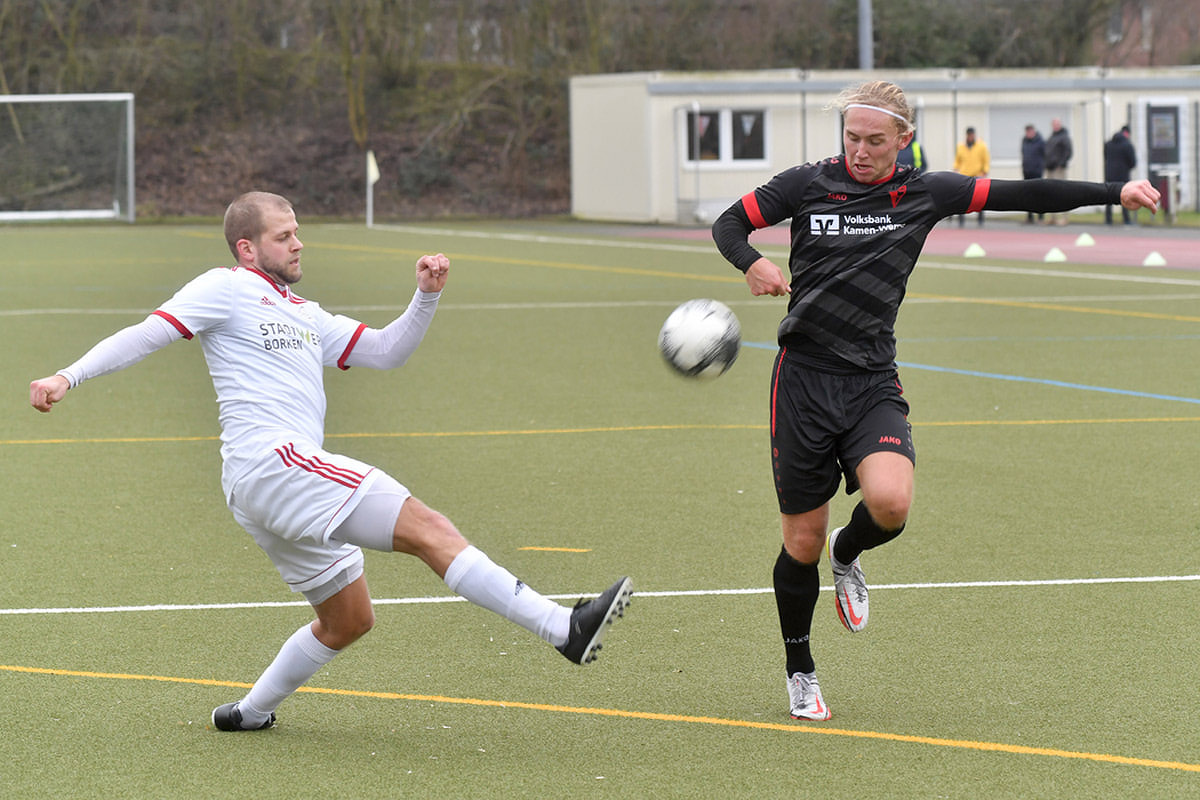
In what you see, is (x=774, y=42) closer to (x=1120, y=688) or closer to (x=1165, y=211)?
(x=1165, y=211)

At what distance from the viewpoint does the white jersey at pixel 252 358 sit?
5.07 m

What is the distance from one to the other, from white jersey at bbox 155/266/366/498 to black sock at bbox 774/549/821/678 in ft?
5.21

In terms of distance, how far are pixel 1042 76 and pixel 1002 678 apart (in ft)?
122

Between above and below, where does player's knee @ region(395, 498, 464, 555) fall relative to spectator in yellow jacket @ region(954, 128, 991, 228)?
below

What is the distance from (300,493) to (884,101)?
221cm

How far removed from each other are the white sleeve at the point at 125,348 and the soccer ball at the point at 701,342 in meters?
1.81

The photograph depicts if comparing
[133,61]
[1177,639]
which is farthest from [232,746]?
[133,61]

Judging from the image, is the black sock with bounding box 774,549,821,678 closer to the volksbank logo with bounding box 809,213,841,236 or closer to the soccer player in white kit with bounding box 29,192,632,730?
the soccer player in white kit with bounding box 29,192,632,730

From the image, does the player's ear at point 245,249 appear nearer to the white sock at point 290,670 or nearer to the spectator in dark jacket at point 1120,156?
the white sock at point 290,670

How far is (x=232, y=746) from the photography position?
5.30m

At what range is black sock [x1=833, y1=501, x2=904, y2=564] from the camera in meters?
5.55

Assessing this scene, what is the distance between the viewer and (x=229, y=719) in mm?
5441

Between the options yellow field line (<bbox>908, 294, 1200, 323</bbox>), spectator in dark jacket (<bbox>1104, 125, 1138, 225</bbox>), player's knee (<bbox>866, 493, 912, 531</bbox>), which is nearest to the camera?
player's knee (<bbox>866, 493, 912, 531</bbox>)

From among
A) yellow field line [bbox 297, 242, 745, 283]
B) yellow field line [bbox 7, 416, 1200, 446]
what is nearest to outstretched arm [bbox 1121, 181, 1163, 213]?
yellow field line [bbox 7, 416, 1200, 446]
